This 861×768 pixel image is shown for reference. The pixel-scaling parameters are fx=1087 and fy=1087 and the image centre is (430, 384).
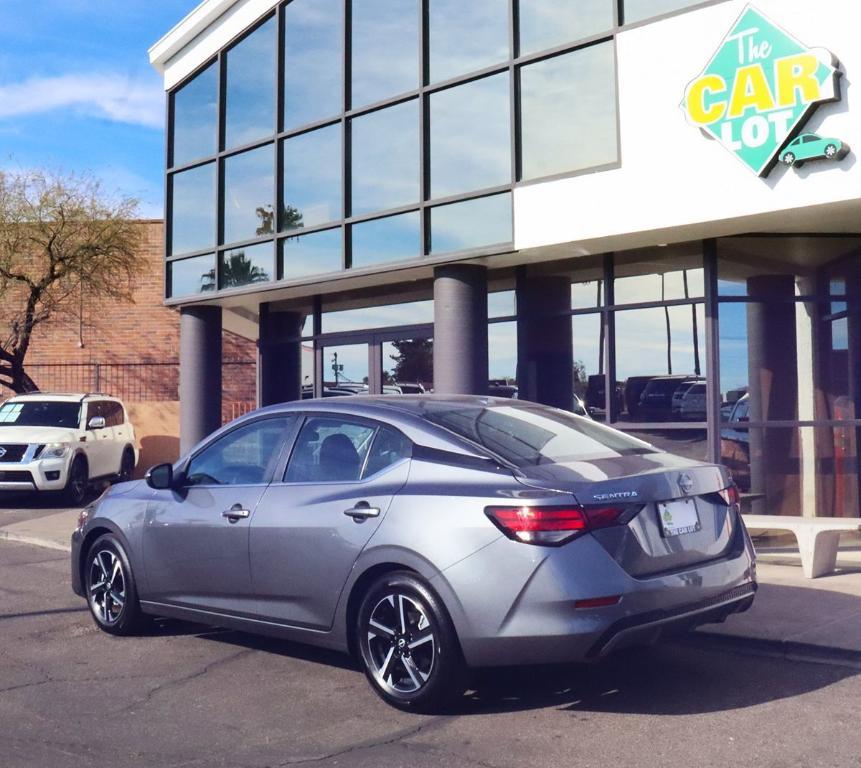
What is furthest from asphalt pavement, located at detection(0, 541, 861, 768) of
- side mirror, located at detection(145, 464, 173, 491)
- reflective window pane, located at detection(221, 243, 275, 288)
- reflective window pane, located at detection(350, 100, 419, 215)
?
reflective window pane, located at detection(221, 243, 275, 288)

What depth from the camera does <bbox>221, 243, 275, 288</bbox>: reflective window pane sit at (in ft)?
49.4

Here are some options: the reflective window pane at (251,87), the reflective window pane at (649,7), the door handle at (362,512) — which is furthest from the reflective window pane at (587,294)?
the door handle at (362,512)

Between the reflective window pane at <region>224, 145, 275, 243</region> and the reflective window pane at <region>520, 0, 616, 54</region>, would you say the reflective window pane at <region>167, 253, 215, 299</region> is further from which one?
the reflective window pane at <region>520, 0, 616, 54</region>

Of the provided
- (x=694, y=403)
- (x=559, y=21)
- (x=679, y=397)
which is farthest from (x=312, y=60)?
(x=694, y=403)

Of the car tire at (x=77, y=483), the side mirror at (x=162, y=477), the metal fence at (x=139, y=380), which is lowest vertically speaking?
the car tire at (x=77, y=483)

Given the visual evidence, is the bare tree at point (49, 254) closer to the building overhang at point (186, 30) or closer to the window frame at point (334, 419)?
the building overhang at point (186, 30)

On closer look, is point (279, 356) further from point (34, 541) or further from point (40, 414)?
point (34, 541)

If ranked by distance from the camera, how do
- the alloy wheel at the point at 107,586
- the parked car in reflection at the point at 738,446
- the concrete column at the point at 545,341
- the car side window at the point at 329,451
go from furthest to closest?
the concrete column at the point at 545,341, the parked car in reflection at the point at 738,446, the alloy wheel at the point at 107,586, the car side window at the point at 329,451

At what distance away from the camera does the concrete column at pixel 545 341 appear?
12.8 meters

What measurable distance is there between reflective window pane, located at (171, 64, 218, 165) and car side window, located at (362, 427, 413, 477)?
37.2ft

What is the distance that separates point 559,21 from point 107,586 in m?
7.92

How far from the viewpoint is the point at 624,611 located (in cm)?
489

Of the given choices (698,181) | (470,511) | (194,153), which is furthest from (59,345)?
(470,511)

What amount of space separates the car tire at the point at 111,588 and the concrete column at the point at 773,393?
22.3ft
